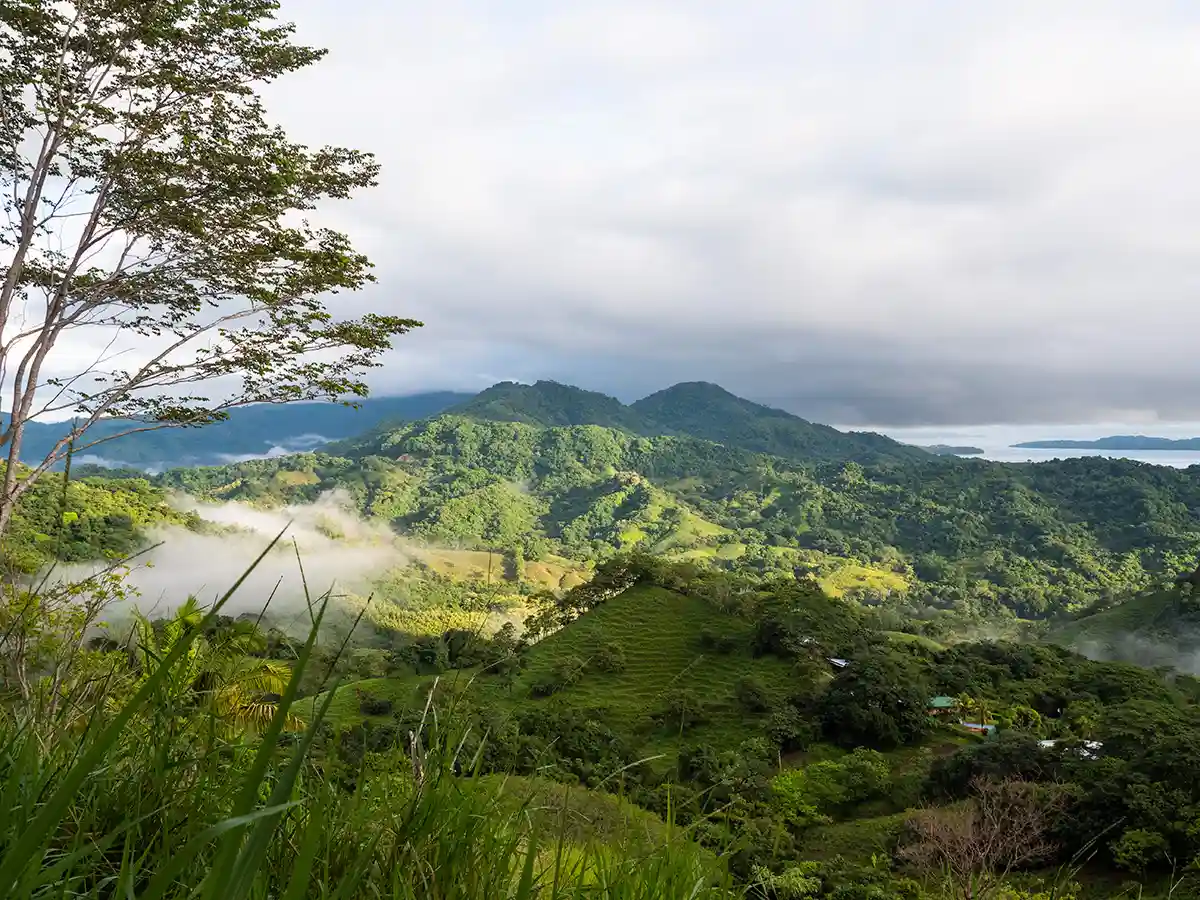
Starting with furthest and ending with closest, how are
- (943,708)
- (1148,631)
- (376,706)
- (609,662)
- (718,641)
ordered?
(1148,631) < (718,641) < (609,662) < (376,706) < (943,708)

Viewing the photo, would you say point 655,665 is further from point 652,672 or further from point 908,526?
point 908,526

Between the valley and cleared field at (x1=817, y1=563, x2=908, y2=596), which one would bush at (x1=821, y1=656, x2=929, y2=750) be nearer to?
the valley

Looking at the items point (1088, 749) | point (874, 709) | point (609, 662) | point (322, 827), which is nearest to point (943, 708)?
point (874, 709)

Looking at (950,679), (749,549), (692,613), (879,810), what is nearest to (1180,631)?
(950,679)

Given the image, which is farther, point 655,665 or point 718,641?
point 718,641

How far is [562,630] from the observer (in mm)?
57312

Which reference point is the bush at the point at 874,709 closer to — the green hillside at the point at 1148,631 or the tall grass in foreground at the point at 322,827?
the tall grass in foreground at the point at 322,827

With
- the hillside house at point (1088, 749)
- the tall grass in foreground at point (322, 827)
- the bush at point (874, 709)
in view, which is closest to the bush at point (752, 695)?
the bush at point (874, 709)

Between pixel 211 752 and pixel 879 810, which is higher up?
pixel 211 752

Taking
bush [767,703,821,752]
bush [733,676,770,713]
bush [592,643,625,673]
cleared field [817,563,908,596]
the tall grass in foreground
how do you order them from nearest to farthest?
the tall grass in foreground → bush [767,703,821,752] → bush [733,676,770,713] → bush [592,643,625,673] → cleared field [817,563,908,596]

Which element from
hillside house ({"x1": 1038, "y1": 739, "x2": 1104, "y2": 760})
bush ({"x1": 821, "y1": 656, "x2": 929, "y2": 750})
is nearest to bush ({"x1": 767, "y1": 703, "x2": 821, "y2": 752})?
bush ({"x1": 821, "y1": 656, "x2": 929, "y2": 750})

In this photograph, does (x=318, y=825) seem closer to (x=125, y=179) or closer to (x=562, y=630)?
(x=125, y=179)

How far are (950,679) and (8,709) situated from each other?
47.9 meters

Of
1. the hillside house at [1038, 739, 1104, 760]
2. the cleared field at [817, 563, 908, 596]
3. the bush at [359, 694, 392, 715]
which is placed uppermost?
the hillside house at [1038, 739, 1104, 760]
